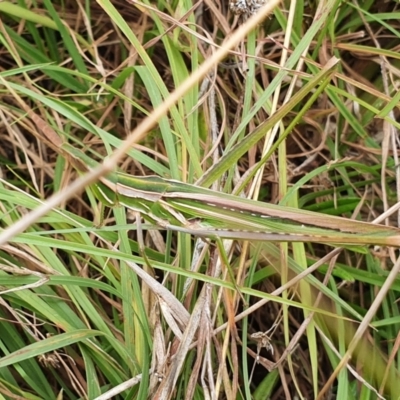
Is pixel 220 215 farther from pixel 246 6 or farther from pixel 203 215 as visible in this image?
pixel 246 6

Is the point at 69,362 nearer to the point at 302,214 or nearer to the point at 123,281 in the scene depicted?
the point at 123,281

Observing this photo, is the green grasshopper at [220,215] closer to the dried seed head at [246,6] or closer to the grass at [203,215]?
the grass at [203,215]

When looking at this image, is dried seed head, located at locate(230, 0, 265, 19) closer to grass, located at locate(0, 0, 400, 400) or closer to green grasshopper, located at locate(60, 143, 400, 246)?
grass, located at locate(0, 0, 400, 400)

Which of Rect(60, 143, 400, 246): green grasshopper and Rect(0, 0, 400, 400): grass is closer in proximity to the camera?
Rect(60, 143, 400, 246): green grasshopper

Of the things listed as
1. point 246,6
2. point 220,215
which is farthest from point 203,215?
point 246,6

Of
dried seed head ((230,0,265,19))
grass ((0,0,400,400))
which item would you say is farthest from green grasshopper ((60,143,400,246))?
dried seed head ((230,0,265,19))

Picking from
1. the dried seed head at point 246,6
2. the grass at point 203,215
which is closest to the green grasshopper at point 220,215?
the grass at point 203,215

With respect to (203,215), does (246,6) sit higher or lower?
higher

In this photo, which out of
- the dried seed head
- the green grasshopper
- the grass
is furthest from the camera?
the dried seed head
